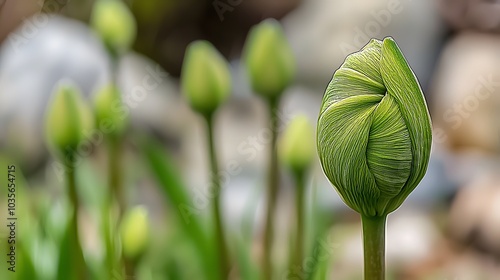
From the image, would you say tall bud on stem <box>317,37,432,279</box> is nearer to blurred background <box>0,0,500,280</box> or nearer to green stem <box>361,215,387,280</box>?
green stem <box>361,215,387,280</box>

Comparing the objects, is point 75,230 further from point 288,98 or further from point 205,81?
point 288,98

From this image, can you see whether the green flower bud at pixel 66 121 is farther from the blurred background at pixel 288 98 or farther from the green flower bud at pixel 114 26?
the blurred background at pixel 288 98

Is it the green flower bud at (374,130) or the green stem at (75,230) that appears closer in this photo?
the green flower bud at (374,130)

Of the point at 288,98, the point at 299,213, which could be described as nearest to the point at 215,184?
the point at 299,213

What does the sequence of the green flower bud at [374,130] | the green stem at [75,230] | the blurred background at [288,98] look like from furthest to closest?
the blurred background at [288,98] < the green stem at [75,230] < the green flower bud at [374,130]

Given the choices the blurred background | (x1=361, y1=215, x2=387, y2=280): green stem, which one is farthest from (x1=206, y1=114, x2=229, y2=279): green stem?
the blurred background

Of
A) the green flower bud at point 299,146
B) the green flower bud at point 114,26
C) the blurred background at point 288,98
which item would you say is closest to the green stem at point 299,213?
the green flower bud at point 299,146

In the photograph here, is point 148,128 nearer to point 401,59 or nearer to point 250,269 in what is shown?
point 250,269
